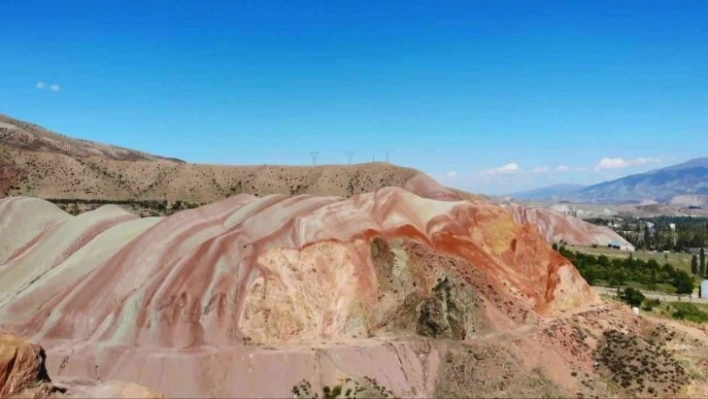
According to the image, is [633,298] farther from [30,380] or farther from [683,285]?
[30,380]

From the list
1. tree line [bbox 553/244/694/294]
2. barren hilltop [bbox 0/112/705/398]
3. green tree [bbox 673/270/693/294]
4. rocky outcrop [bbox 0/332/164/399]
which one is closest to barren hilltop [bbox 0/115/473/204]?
tree line [bbox 553/244/694/294]

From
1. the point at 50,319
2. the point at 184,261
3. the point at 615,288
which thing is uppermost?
the point at 184,261

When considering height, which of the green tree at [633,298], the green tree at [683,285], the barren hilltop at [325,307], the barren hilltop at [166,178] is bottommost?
the green tree at [683,285]

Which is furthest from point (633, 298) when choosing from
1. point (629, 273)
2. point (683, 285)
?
point (629, 273)

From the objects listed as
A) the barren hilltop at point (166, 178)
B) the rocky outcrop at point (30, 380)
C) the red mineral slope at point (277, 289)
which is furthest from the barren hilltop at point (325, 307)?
the barren hilltop at point (166, 178)

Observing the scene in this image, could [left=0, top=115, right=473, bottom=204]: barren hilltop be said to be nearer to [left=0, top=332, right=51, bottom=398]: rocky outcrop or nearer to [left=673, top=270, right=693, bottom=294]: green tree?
[left=673, top=270, right=693, bottom=294]: green tree

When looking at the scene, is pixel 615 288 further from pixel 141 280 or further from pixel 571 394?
pixel 141 280

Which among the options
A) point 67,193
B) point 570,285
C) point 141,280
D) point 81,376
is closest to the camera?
point 81,376

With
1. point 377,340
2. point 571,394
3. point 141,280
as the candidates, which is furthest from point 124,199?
point 571,394

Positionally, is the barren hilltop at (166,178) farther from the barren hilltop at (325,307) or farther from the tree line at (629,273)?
the barren hilltop at (325,307)
